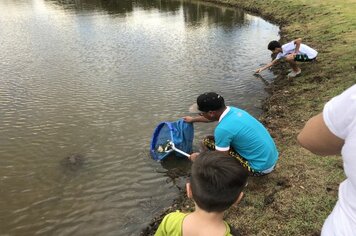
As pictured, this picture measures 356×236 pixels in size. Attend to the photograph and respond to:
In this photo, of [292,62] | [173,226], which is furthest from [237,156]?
[292,62]

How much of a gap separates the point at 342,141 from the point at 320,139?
0.13m

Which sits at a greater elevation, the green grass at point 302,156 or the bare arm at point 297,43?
the bare arm at point 297,43

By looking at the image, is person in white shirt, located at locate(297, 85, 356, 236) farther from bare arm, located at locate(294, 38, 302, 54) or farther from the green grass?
bare arm, located at locate(294, 38, 302, 54)

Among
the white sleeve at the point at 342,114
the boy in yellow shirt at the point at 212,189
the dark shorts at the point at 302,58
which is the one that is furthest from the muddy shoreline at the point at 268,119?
the white sleeve at the point at 342,114

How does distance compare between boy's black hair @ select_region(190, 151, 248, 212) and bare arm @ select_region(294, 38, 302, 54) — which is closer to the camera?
boy's black hair @ select_region(190, 151, 248, 212)

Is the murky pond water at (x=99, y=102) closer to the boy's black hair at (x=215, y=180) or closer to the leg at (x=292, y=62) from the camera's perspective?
the leg at (x=292, y=62)

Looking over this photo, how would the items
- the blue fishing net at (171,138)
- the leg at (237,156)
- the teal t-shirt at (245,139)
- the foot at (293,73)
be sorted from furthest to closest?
the foot at (293,73) < the blue fishing net at (171,138) < the leg at (237,156) < the teal t-shirt at (245,139)

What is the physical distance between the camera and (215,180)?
2.50 metres

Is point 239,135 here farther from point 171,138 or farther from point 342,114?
point 342,114

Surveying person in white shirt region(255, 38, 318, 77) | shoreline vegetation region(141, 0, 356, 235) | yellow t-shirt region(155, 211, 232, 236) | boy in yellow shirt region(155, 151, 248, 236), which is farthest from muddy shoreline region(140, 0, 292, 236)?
person in white shirt region(255, 38, 318, 77)

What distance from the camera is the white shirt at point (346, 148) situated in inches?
76.0

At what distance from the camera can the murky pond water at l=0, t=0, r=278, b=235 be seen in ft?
23.4

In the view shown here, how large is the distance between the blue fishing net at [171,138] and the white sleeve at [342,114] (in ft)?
20.2

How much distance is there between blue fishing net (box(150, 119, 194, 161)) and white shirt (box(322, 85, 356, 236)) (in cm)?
614
